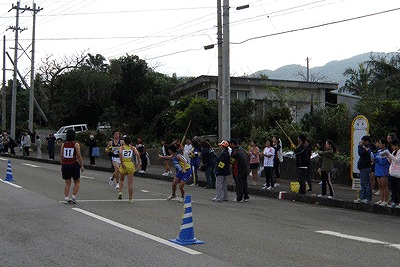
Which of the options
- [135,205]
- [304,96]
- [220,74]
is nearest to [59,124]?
[304,96]

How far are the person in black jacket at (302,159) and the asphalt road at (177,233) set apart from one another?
5.20 feet

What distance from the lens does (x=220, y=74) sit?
83.6ft

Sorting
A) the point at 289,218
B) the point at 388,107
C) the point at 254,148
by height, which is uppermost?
the point at 388,107

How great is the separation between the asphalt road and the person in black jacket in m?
1.58

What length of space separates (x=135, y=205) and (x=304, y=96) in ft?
89.9

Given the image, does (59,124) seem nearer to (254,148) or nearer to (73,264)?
(254,148)

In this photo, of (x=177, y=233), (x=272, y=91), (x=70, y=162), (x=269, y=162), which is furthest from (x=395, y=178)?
(x=272, y=91)

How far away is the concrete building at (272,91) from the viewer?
3844 cm

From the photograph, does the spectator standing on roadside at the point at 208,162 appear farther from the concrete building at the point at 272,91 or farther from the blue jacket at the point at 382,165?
the concrete building at the point at 272,91

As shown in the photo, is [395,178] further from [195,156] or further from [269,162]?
[195,156]

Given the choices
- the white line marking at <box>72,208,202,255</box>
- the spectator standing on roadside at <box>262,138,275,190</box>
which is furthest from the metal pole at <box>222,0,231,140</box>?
the white line marking at <box>72,208,202,255</box>

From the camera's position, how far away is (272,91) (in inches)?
1535

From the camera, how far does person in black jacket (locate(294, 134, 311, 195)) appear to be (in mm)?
18406

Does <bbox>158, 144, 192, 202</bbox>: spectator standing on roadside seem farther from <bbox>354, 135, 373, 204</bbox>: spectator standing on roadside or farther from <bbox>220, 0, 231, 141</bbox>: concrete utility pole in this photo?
<bbox>220, 0, 231, 141</bbox>: concrete utility pole
